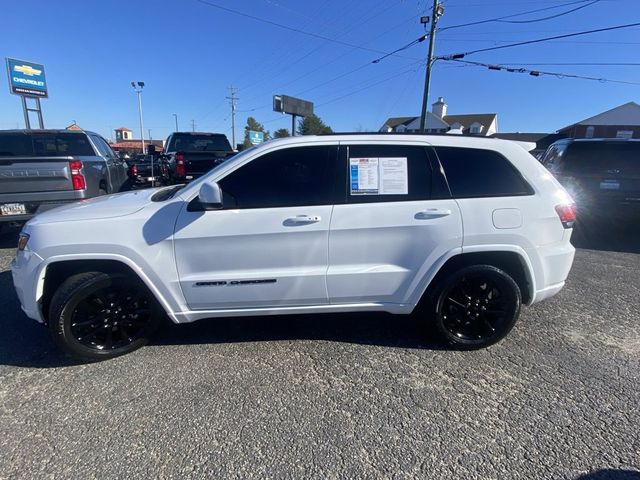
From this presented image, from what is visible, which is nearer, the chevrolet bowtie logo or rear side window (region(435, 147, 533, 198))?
rear side window (region(435, 147, 533, 198))

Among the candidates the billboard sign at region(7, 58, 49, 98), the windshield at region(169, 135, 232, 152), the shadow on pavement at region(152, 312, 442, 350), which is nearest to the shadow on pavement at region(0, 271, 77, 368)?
the shadow on pavement at region(152, 312, 442, 350)

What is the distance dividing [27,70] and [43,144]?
1597cm

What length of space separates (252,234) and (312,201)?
545 millimetres

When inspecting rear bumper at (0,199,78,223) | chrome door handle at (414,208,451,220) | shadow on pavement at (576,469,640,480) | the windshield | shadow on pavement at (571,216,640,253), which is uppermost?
the windshield

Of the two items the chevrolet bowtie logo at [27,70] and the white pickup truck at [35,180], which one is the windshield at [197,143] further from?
the chevrolet bowtie logo at [27,70]

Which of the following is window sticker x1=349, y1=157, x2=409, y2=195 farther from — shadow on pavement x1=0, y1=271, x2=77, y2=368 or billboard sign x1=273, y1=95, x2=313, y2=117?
billboard sign x1=273, y1=95, x2=313, y2=117

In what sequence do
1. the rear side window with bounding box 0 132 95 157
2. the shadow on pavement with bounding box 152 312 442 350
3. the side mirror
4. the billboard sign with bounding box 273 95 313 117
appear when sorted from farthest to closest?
the billboard sign with bounding box 273 95 313 117 → the rear side window with bounding box 0 132 95 157 → the shadow on pavement with bounding box 152 312 442 350 → the side mirror

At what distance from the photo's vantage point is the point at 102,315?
3.00m

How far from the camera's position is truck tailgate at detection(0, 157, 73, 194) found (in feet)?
18.0

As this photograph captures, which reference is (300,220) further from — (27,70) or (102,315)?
(27,70)

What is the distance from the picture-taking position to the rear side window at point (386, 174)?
3.03 metres

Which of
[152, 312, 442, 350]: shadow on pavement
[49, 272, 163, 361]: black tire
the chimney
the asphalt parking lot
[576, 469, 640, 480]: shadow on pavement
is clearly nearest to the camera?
[576, 469, 640, 480]: shadow on pavement

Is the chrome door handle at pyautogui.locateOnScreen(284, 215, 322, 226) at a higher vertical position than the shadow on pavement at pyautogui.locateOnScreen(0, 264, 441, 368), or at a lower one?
higher

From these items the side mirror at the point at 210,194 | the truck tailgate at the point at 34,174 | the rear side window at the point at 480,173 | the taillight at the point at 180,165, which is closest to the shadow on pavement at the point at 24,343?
the side mirror at the point at 210,194
